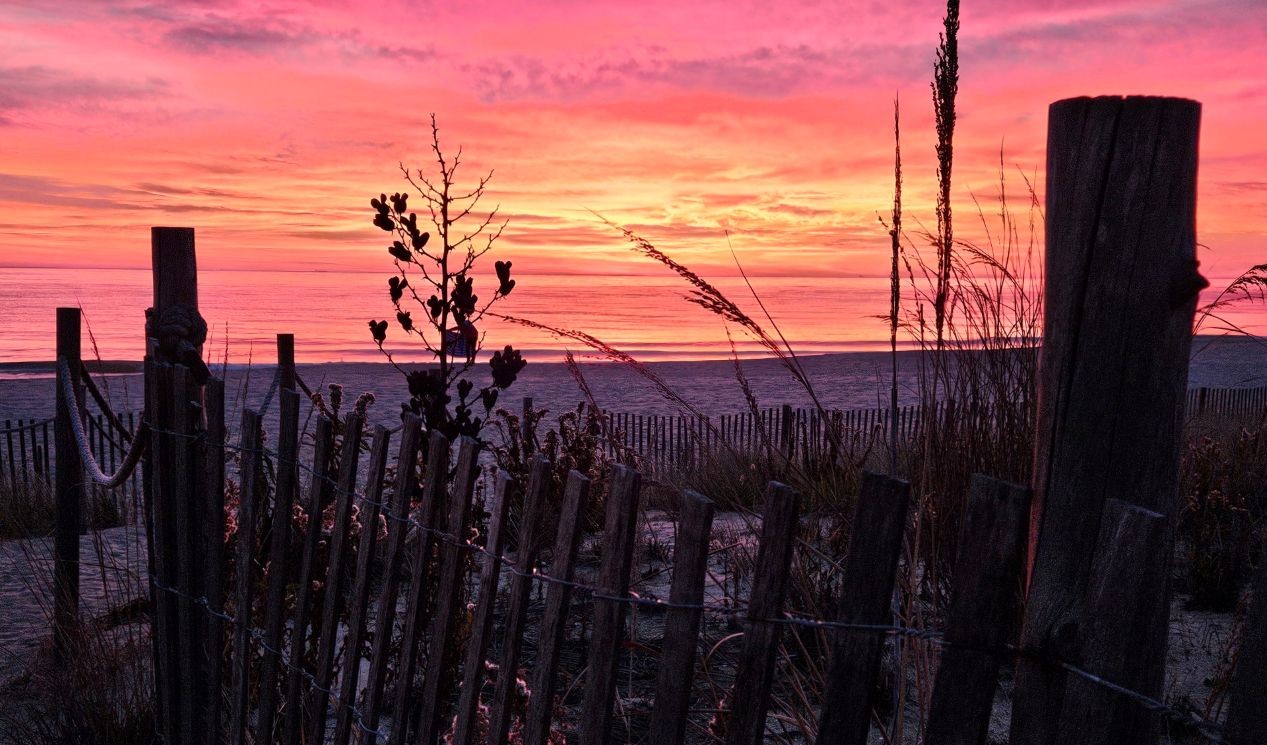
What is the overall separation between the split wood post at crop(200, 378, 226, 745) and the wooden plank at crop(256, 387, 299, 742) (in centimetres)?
31

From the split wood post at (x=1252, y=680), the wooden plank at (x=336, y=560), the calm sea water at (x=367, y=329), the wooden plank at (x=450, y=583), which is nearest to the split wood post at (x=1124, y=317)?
the split wood post at (x=1252, y=680)

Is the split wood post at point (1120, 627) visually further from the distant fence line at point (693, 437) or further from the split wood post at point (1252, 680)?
the distant fence line at point (693, 437)

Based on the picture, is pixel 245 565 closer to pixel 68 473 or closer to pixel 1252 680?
pixel 68 473

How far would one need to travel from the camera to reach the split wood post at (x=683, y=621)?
1485mm

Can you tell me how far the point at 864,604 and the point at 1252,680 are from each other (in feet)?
1.45

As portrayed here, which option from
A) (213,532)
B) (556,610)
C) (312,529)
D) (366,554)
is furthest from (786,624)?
(213,532)

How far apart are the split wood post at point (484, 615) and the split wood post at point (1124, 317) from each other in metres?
0.93

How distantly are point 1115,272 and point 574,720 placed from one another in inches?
111

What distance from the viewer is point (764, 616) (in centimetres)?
142

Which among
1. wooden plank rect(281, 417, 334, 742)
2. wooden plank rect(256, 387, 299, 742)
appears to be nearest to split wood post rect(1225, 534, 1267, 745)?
wooden plank rect(281, 417, 334, 742)

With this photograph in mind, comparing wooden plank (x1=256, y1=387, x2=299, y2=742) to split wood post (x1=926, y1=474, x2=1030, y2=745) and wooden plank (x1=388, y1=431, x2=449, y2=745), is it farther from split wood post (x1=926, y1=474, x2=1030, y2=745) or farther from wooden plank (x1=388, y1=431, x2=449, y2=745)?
split wood post (x1=926, y1=474, x2=1030, y2=745)

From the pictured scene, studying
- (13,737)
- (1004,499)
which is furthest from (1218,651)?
(13,737)

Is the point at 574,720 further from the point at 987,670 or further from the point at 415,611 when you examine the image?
the point at 987,670

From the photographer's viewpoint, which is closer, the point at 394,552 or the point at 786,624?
the point at 786,624
